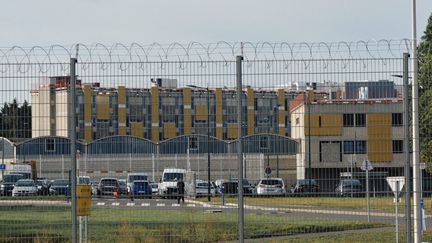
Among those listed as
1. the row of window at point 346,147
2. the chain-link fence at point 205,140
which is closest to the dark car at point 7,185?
the chain-link fence at point 205,140

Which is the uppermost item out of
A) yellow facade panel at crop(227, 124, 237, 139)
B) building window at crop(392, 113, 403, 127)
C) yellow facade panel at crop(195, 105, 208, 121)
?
yellow facade panel at crop(195, 105, 208, 121)

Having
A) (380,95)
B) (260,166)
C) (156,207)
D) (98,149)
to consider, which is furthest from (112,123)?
(380,95)

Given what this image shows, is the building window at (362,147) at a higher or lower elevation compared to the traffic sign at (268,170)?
higher

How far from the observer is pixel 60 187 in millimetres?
14898

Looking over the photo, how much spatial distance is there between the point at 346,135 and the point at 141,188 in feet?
12.7

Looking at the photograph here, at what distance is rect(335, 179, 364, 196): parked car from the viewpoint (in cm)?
1377

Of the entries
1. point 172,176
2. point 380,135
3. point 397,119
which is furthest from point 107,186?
point 397,119

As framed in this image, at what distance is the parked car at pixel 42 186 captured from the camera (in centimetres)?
1484

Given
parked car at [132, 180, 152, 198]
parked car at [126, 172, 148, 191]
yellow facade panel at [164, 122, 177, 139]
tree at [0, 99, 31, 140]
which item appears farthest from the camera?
parked car at [132, 180, 152, 198]

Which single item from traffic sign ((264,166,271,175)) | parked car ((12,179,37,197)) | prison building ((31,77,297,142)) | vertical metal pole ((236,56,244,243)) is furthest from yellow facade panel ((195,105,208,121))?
parked car ((12,179,37,197))

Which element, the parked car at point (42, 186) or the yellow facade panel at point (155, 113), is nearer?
the yellow facade panel at point (155, 113)

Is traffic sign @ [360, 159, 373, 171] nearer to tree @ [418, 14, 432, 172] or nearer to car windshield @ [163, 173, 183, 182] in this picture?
tree @ [418, 14, 432, 172]

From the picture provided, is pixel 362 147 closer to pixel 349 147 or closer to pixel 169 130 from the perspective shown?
pixel 349 147

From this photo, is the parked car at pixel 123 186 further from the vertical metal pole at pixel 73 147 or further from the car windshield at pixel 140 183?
the vertical metal pole at pixel 73 147
